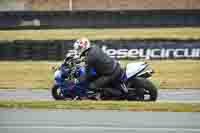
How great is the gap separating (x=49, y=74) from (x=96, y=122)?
14.2m

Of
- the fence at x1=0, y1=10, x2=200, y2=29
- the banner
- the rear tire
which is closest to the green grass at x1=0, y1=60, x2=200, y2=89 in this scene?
the banner

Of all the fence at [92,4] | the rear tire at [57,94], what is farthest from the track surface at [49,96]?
the fence at [92,4]

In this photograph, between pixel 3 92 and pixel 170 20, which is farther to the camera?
pixel 170 20

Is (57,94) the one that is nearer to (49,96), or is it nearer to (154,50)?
(49,96)

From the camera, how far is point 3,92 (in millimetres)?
20734

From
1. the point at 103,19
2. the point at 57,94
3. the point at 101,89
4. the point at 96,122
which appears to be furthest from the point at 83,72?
the point at 103,19

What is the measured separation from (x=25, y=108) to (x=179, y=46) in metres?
10.7

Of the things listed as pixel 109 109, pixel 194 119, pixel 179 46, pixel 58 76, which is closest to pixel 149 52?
pixel 179 46

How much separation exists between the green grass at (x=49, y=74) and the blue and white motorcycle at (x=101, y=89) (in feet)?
19.4

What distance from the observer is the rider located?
1630 centimetres

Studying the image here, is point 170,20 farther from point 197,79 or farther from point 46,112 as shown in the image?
point 46,112

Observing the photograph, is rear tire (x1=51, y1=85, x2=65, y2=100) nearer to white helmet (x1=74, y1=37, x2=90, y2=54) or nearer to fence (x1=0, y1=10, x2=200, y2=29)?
white helmet (x1=74, y1=37, x2=90, y2=54)

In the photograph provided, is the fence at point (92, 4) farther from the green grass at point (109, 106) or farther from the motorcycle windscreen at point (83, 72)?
Result: the green grass at point (109, 106)

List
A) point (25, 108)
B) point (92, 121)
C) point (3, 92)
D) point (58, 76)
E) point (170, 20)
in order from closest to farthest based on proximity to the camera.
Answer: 1. point (92, 121)
2. point (25, 108)
3. point (58, 76)
4. point (3, 92)
5. point (170, 20)
